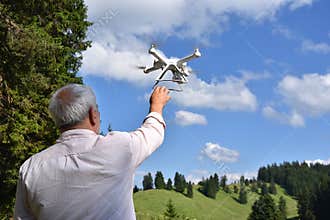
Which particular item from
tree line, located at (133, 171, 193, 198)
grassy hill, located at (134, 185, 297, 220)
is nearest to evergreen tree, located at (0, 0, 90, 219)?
grassy hill, located at (134, 185, 297, 220)

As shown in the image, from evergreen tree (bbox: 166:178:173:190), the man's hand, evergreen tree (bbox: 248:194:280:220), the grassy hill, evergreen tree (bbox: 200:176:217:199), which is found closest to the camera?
the man's hand

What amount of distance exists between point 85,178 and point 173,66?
3.18 ft

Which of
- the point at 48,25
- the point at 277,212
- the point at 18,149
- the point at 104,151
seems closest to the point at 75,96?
the point at 104,151

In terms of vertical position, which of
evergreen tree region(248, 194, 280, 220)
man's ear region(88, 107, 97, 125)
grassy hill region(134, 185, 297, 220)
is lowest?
man's ear region(88, 107, 97, 125)

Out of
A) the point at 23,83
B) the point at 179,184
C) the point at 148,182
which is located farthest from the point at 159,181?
the point at 23,83

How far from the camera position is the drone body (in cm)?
287

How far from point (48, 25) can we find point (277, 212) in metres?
74.9

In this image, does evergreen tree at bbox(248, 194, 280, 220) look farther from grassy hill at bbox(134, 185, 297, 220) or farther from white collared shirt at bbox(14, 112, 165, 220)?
white collared shirt at bbox(14, 112, 165, 220)

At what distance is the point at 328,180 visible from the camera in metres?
107

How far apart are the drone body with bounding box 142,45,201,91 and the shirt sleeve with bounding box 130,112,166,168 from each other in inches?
13.6

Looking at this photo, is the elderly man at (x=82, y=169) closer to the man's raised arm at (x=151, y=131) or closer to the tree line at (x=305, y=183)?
the man's raised arm at (x=151, y=131)

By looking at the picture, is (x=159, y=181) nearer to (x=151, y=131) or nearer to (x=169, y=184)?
(x=169, y=184)

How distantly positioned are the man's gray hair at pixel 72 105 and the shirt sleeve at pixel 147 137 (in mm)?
274

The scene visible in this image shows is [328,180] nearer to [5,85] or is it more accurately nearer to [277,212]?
[277,212]
